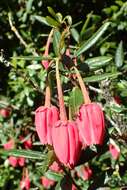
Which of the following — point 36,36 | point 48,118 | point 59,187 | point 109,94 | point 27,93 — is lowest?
point 59,187

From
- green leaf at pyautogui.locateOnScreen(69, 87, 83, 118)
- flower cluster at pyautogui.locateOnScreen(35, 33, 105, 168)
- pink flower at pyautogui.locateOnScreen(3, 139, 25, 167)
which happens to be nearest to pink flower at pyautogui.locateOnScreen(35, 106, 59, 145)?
flower cluster at pyautogui.locateOnScreen(35, 33, 105, 168)

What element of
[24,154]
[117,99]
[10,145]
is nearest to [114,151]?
[117,99]

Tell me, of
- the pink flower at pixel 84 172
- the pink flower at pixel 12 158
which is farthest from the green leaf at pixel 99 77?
the pink flower at pixel 12 158

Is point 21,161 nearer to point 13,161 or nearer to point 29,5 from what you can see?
point 13,161

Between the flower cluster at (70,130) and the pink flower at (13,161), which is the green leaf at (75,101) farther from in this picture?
the pink flower at (13,161)

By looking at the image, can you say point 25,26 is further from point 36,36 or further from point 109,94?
point 109,94

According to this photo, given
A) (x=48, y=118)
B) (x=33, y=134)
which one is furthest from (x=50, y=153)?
(x=33, y=134)
